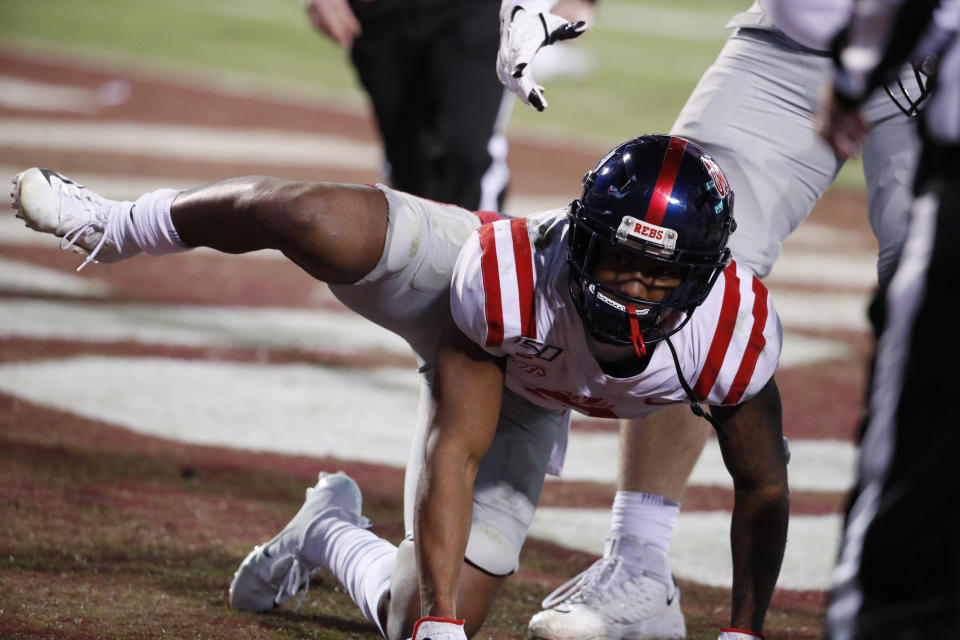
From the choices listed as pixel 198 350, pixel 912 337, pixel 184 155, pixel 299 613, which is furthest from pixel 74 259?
pixel 912 337

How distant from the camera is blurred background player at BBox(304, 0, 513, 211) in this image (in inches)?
181

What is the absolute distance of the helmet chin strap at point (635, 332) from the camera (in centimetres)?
231

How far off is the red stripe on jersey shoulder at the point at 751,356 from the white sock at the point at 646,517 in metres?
0.62

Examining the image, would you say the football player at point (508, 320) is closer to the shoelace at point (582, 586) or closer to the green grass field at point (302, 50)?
the shoelace at point (582, 586)

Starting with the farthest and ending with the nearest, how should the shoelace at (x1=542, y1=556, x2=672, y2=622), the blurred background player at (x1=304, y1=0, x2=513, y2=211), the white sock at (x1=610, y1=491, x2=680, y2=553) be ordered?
the blurred background player at (x1=304, y1=0, x2=513, y2=211), the white sock at (x1=610, y1=491, x2=680, y2=553), the shoelace at (x1=542, y1=556, x2=672, y2=622)

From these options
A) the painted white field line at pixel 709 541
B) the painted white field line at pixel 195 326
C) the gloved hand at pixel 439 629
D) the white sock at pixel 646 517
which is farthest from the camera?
the painted white field line at pixel 195 326

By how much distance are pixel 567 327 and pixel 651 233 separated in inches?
9.9

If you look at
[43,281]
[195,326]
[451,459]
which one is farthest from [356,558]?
[43,281]

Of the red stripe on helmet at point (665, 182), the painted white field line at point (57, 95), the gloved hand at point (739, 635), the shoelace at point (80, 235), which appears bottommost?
the gloved hand at point (739, 635)

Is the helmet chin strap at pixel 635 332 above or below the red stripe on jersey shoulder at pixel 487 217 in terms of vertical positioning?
below

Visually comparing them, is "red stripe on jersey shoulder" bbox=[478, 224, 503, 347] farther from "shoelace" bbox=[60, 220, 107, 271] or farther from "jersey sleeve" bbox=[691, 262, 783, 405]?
"shoelace" bbox=[60, 220, 107, 271]

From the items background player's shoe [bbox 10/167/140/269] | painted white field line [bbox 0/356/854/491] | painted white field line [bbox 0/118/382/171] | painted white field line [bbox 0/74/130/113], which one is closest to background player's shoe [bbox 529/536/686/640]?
painted white field line [bbox 0/356/854/491]

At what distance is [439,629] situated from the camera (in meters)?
2.24

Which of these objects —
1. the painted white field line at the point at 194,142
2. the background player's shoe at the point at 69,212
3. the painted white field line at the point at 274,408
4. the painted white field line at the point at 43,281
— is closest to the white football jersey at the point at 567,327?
the background player's shoe at the point at 69,212
